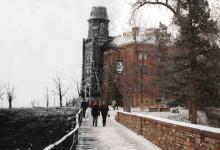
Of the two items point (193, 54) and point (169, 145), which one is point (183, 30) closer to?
point (193, 54)

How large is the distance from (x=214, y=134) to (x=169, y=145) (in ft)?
15.7

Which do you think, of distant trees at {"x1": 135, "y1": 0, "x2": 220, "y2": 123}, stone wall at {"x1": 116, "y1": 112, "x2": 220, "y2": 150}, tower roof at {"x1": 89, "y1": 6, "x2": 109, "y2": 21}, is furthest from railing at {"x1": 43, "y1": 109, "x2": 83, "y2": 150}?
tower roof at {"x1": 89, "y1": 6, "x2": 109, "y2": 21}

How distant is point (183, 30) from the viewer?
120ft

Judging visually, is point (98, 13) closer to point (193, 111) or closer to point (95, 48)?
point (95, 48)

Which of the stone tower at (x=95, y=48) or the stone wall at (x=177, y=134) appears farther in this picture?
the stone tower at (x=95, y=48)

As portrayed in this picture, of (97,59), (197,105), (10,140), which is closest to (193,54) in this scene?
(197,105)

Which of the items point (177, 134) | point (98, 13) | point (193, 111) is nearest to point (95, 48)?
point (98, 13)

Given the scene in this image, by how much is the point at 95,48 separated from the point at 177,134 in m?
94.9

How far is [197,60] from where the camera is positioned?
37.1 m

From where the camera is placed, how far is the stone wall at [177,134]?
9.63 metres

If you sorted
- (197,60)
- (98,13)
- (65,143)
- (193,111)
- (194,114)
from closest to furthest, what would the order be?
(65,143)
(194,114)
(193,111)
(197,60)
(98,13)

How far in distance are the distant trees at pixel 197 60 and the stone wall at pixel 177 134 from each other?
16.5 m

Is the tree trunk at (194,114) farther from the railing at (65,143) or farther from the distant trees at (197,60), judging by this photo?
the railing at (65,143)

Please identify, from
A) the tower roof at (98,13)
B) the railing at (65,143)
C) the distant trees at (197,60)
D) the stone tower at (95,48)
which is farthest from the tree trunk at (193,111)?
the tower roof at (98,13)
